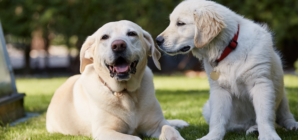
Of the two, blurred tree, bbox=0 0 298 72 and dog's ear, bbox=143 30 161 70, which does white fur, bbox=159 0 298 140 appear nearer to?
dog's ear, bbox=143 30 161 70

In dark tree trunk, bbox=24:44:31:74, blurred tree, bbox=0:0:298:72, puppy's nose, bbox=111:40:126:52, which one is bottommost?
dark tree trunk, bbox=24:44:31:74

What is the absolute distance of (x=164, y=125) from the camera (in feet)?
10.7

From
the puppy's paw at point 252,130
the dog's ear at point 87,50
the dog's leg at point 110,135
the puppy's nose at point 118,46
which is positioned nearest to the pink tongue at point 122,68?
the puppy's nose at point 118,46

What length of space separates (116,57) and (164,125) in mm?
871

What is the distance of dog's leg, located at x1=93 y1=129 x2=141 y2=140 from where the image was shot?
2.99m

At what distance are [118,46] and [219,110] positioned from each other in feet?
3.95

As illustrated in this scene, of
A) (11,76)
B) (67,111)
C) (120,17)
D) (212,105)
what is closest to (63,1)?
(120,17)

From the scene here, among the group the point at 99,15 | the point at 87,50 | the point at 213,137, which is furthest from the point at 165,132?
the point at 99,15

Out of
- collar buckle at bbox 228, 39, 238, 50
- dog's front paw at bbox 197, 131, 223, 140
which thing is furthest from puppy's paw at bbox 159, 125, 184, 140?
collar buckle at bbox 228, 39, 238, 50

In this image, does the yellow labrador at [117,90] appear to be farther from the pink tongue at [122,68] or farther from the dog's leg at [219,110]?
the dog's leg at [219,110]

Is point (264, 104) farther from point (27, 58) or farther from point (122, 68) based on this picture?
point (27, 58)

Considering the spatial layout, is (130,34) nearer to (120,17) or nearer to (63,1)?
(120,17)

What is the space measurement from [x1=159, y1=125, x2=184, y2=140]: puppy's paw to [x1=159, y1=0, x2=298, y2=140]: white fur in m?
0.30

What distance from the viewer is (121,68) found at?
3125 mm
